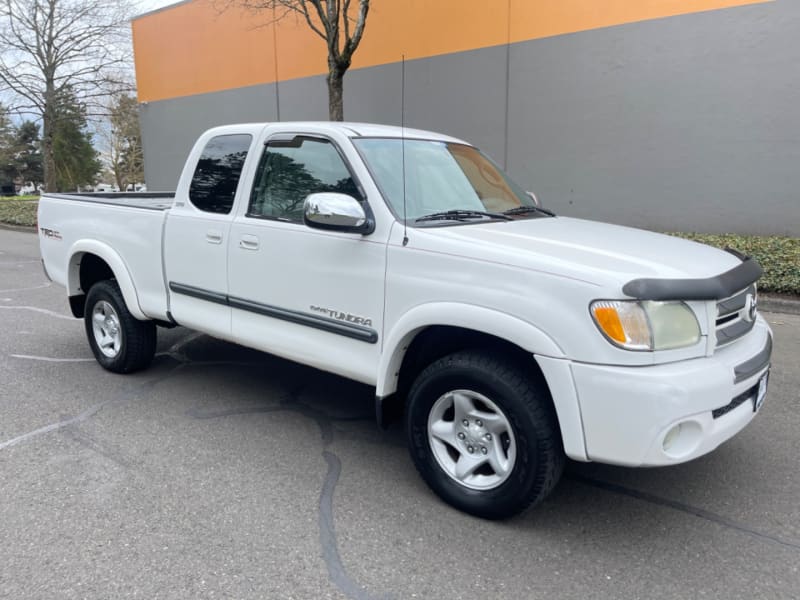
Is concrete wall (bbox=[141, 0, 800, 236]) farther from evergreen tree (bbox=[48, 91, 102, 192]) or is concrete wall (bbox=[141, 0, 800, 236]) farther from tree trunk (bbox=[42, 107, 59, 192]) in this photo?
evergreen tree (bbox=[48, 91, 102, 192])

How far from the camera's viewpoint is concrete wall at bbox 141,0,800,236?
9266 mm

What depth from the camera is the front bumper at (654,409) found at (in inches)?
98.4

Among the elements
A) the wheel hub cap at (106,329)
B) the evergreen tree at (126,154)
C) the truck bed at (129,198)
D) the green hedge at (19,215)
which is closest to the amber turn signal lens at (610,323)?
the truck bed at (129,198)

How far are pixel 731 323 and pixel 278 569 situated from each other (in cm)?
237

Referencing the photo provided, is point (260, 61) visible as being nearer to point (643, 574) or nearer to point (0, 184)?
point (643, 574)

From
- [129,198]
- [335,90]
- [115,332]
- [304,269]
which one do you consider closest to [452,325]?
[304,269]

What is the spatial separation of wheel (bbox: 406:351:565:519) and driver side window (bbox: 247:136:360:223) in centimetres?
122

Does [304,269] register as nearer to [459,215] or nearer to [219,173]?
[459,215]

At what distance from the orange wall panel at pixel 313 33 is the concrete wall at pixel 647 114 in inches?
8.6

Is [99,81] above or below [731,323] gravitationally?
above

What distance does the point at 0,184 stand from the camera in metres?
65.6

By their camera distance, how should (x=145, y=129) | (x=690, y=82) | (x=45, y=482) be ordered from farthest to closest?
1. (x=145, y=129)
2. (x=690, y=82)
3. (x=45, y=482)

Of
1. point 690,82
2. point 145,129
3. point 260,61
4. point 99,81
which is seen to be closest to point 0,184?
point 99,81

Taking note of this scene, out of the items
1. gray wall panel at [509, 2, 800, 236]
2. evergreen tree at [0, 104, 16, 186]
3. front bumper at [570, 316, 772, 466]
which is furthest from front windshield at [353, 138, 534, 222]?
evergreen tree at [0, 104, 16, 186]
